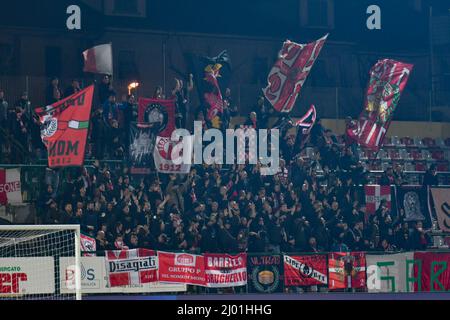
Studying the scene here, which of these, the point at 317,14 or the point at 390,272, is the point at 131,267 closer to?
the point at 390,272

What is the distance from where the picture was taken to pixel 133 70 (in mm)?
32438

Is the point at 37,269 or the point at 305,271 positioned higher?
the point at 37,269

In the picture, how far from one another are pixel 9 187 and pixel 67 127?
75.7 inches

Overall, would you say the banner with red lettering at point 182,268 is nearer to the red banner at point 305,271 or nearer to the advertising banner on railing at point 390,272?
the red banner at point 305,271

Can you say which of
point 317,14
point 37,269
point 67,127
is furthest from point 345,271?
point 317,14

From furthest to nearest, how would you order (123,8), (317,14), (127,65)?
(317,14) → (123,8) → (127,65)

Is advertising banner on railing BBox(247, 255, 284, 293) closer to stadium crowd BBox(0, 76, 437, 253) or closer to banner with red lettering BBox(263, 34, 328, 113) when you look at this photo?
stadium crowd BBox(0, 76, 437, 253)

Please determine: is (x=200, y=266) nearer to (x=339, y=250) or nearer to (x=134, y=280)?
(x=134, y=280)

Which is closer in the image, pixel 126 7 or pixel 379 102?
pixel 379 102

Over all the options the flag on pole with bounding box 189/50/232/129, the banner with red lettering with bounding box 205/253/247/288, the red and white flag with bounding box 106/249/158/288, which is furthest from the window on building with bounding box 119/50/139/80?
the red and white flag with bounding box 106/249/158/288

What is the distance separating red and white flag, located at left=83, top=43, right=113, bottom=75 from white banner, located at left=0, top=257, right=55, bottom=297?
7.87 meters

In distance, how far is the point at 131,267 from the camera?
22203 millimetres
